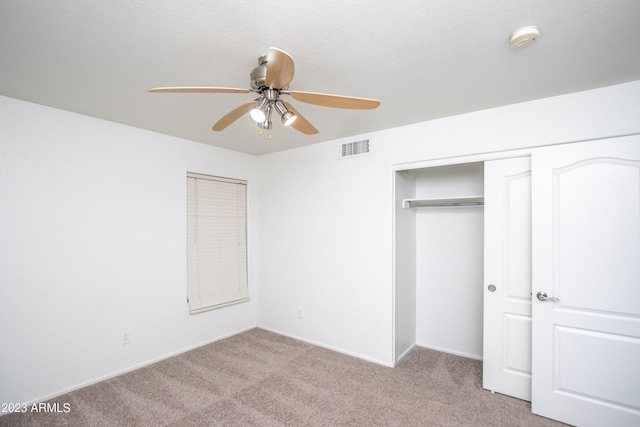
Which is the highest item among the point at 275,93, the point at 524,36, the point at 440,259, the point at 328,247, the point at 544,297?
the point at 524,36

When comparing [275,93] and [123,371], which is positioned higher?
[275,93]

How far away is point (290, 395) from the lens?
8.74 ft

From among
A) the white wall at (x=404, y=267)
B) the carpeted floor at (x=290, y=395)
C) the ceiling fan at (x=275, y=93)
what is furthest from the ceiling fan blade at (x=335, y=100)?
the carpeted floor at (x=290, y=395)

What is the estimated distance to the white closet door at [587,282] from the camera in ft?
6.96

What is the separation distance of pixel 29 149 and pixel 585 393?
4850mm

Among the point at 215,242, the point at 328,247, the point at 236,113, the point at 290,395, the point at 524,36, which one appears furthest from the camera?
the point at 215,242

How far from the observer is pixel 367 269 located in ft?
11.2

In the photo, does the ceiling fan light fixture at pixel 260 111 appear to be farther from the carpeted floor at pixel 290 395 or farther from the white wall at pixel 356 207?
the carpeted floor at pixel 290 395

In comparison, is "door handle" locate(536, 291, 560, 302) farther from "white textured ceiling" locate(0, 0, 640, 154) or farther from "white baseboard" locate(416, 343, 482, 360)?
"white textured ceiling" locate(0, 0, 640, 154)

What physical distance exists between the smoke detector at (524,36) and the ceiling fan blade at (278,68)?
1.23 metres

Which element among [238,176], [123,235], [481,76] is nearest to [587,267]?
[481,76]

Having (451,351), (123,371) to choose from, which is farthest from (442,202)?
(123,371)

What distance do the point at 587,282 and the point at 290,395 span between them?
8.42 feet

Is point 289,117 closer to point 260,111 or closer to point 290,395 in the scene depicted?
point 260,111
